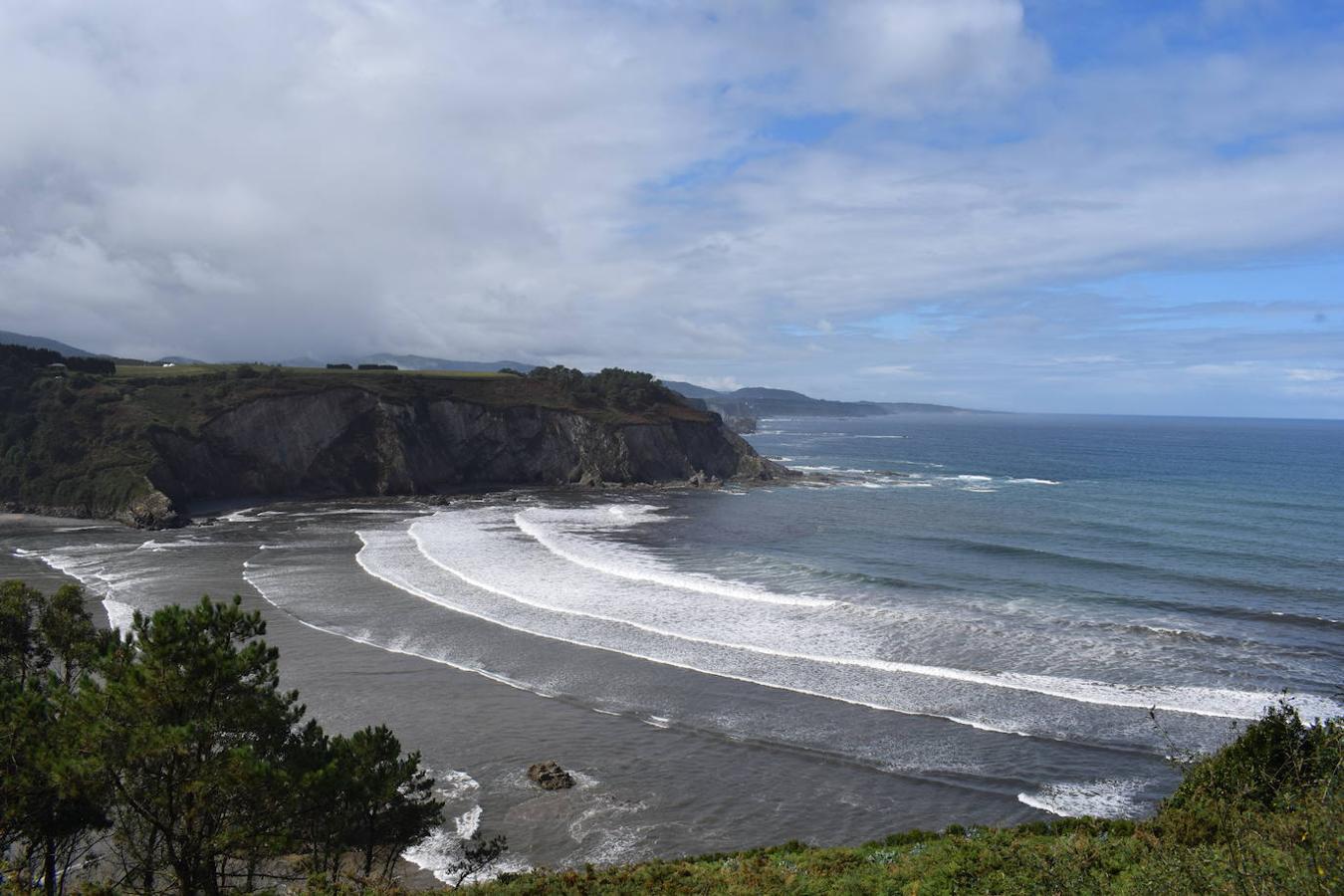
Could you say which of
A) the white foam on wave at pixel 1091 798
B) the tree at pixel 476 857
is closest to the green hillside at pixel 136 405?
the tree at pixel 476 857

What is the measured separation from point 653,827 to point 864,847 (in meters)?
5.07

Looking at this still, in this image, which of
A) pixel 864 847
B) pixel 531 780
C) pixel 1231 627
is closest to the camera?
pixel 864 847

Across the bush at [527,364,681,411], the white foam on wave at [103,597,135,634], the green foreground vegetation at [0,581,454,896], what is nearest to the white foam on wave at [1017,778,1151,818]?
the green foreground vegetation at [0,581,454,896]

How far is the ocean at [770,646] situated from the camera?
20.6 m

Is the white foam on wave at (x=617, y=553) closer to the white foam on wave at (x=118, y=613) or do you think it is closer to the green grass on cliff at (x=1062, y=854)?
the green grass on cliff at (x=1062, y=854)

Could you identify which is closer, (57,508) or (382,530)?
(382,530)

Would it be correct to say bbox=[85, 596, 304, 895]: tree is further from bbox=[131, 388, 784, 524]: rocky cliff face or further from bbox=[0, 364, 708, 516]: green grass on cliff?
bbox=[0, 364, 708, 516]: green grass on cliff

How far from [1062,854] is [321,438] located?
83.4 meters

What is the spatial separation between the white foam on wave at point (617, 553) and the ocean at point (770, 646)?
0.32m

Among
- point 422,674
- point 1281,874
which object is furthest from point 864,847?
point 422,674

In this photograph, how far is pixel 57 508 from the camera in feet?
225

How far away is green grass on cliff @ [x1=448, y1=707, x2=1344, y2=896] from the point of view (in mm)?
9227

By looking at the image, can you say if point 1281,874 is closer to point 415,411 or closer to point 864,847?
point 864,847

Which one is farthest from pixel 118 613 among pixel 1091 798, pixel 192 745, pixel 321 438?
pixel 321 438
